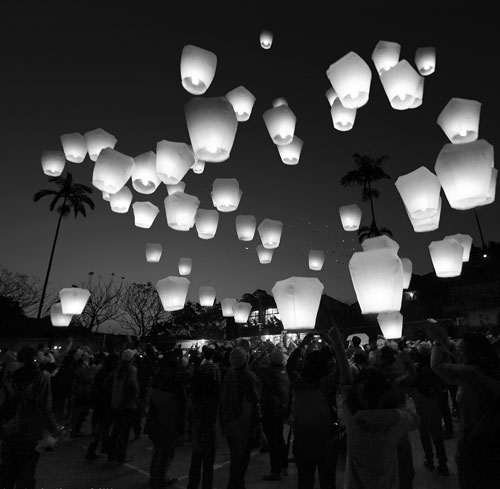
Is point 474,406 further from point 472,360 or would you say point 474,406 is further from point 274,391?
point 274,391

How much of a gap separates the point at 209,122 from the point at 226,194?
260 cm

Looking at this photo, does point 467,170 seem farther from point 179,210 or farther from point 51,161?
point 51,161

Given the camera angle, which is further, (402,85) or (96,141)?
(96,141)

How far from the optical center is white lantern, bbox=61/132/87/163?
7289 mm

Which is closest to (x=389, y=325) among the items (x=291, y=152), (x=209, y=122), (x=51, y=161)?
(x=291, y=152)

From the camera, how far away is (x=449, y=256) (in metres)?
6.36

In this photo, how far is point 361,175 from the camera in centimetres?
2562

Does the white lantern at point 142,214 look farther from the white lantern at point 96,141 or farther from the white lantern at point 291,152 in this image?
the white lantern at point 291,152

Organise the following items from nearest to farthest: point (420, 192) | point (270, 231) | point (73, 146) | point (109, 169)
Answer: point (420, 192), point (109, 169), point (73, 146), point (270, 231)

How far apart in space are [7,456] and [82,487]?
5.75 ft

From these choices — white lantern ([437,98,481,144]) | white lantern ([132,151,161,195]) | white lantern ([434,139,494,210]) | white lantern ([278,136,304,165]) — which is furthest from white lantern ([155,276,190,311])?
white lantern ([437,98,481,144])

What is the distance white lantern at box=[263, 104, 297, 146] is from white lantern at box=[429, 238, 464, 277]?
3.19 m

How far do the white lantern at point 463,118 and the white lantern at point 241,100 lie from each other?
3381 mm

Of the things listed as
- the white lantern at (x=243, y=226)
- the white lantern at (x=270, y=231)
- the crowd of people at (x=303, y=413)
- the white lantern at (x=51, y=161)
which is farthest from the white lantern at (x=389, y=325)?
the white lantern at (x=51, y=161)
